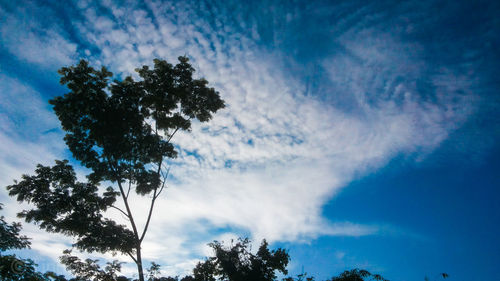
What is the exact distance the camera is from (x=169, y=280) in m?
20.4

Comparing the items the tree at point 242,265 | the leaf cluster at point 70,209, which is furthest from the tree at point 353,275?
the leaf cluster at point 70,209

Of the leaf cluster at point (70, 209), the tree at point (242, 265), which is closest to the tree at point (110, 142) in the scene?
the leaf cluster at point (70, 209)

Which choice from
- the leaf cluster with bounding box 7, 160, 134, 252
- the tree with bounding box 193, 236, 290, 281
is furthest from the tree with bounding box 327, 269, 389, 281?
the leaf cluster with bounding box 7, 160, 134, 252

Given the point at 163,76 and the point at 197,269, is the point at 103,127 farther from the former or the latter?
the point at 197,269

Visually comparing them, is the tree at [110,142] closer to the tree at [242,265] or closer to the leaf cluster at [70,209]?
the leaf cluster at [70,209]

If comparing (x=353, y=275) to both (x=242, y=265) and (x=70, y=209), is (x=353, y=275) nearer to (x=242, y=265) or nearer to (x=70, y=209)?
(x=242, y=265)

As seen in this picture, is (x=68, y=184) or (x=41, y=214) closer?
(x=41, y=214)

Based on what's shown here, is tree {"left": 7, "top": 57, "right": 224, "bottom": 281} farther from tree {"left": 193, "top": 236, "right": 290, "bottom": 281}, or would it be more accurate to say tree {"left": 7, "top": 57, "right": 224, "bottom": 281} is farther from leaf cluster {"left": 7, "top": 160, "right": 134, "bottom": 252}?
tree {"left": 193, "top": 236, "right": 290, "bottom": 281}

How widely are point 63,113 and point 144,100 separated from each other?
16.1 ft

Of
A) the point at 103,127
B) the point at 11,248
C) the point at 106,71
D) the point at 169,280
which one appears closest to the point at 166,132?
the point at 103,127

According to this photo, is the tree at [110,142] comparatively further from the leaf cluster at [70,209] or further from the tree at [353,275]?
the tree at [353,275]

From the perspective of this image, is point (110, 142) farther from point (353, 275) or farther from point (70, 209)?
point (353, 275)

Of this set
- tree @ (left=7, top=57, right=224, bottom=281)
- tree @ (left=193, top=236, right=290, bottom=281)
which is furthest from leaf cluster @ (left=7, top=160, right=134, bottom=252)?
tree @ (left=193, top=236, right=290, bottom=281)

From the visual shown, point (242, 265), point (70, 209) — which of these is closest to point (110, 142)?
point (70, 209)
